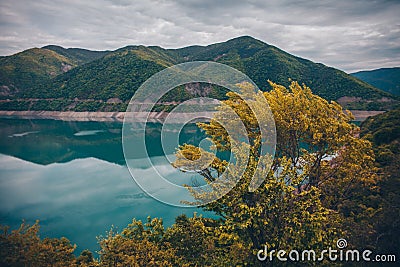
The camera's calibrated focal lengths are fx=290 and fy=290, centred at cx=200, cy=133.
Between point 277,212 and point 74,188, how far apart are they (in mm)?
29331

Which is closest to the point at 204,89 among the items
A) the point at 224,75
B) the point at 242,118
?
the point at 224,75

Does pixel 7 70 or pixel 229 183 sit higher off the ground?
pixel 7 70

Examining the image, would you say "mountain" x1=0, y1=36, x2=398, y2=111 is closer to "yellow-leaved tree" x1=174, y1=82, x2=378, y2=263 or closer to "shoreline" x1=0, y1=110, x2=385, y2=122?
"shoreline" x1=0, y1=110, x2=385, y2=122

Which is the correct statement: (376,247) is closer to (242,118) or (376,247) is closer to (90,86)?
(242,118)

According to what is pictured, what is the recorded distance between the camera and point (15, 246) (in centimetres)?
1045

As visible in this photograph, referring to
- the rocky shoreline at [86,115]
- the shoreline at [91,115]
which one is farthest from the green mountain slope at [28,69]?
the shoreline at [91,115]

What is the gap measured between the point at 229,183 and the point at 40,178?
35.3 meters

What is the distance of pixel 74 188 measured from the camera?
33.8 meters

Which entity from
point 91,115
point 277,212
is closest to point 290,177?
point 277,212

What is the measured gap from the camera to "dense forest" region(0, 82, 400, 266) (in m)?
10.2

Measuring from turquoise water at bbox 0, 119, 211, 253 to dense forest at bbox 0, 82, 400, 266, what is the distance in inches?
440

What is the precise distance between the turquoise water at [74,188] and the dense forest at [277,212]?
11.2 meters

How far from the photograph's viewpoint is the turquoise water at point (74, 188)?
25359mm

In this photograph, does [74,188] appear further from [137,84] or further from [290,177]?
[137,84]
